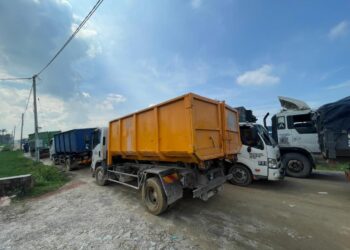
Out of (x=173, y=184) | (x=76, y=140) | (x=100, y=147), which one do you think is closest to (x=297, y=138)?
(x=173, y=184)

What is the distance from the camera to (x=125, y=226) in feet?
13.5

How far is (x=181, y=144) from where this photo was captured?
4.11 metres

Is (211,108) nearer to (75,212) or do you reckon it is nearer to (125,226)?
(125,226)

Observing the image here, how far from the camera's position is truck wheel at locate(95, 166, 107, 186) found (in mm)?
7572

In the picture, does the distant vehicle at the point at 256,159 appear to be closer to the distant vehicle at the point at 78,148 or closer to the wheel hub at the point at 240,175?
the wheel hub at the point at 240,175

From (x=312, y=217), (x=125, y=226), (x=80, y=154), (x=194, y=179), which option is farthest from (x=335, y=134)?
(x=80, y=154)

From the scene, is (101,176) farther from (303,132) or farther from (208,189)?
(303,132)

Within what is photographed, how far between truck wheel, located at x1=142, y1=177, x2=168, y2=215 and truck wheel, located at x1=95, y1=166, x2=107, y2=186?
3.17 m

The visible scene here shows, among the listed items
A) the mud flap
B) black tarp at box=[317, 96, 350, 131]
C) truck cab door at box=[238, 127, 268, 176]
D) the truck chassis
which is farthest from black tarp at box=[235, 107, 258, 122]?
the mud flap

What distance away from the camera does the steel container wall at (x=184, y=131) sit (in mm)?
3996

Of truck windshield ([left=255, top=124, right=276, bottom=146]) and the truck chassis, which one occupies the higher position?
truck windshield ([left=255, top=124, right=276, bottom=146])

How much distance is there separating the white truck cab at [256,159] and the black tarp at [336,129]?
57.4 inches

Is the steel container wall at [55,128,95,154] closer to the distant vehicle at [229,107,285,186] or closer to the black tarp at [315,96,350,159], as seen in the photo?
the distant vehicle at [229,107,285,186]

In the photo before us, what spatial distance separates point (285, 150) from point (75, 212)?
7801 mm
